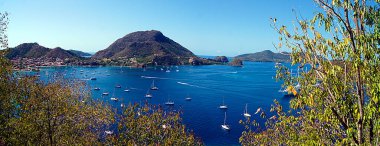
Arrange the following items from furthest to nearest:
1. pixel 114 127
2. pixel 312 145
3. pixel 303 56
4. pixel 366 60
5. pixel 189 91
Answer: pixel 189 91 → pixel 114 127 → pixel 303 56 → pixel 312 145 → pixel 366 60

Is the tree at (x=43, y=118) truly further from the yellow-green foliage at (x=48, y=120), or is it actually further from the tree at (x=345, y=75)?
the tree at (x=345, y=75)

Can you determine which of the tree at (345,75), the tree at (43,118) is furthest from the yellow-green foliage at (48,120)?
the tree at (345,75)

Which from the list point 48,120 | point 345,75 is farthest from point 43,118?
point 345,75

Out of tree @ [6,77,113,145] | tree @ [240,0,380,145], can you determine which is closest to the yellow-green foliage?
tree @ [6,77,113,145]

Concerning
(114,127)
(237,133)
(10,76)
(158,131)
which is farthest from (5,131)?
(237,133)

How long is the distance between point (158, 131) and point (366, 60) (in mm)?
17737

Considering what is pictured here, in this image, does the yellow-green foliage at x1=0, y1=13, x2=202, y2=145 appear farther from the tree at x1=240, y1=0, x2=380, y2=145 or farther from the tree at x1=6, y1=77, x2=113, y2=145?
the tree at x1=240, y1=0, x2=380, y2=145

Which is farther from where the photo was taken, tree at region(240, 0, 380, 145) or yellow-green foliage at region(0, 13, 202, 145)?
yellow-green foliage at region(0, 13, 202, 145)

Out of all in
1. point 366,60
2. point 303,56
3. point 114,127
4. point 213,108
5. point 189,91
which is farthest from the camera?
point 189,91

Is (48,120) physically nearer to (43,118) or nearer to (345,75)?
(43,118)

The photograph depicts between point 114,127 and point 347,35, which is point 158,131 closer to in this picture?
point 347,35

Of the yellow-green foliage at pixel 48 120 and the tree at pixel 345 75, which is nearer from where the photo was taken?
the tree at pixel 345 75

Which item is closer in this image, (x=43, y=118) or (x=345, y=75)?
(x=345, y=75)

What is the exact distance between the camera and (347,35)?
10.2 meters
